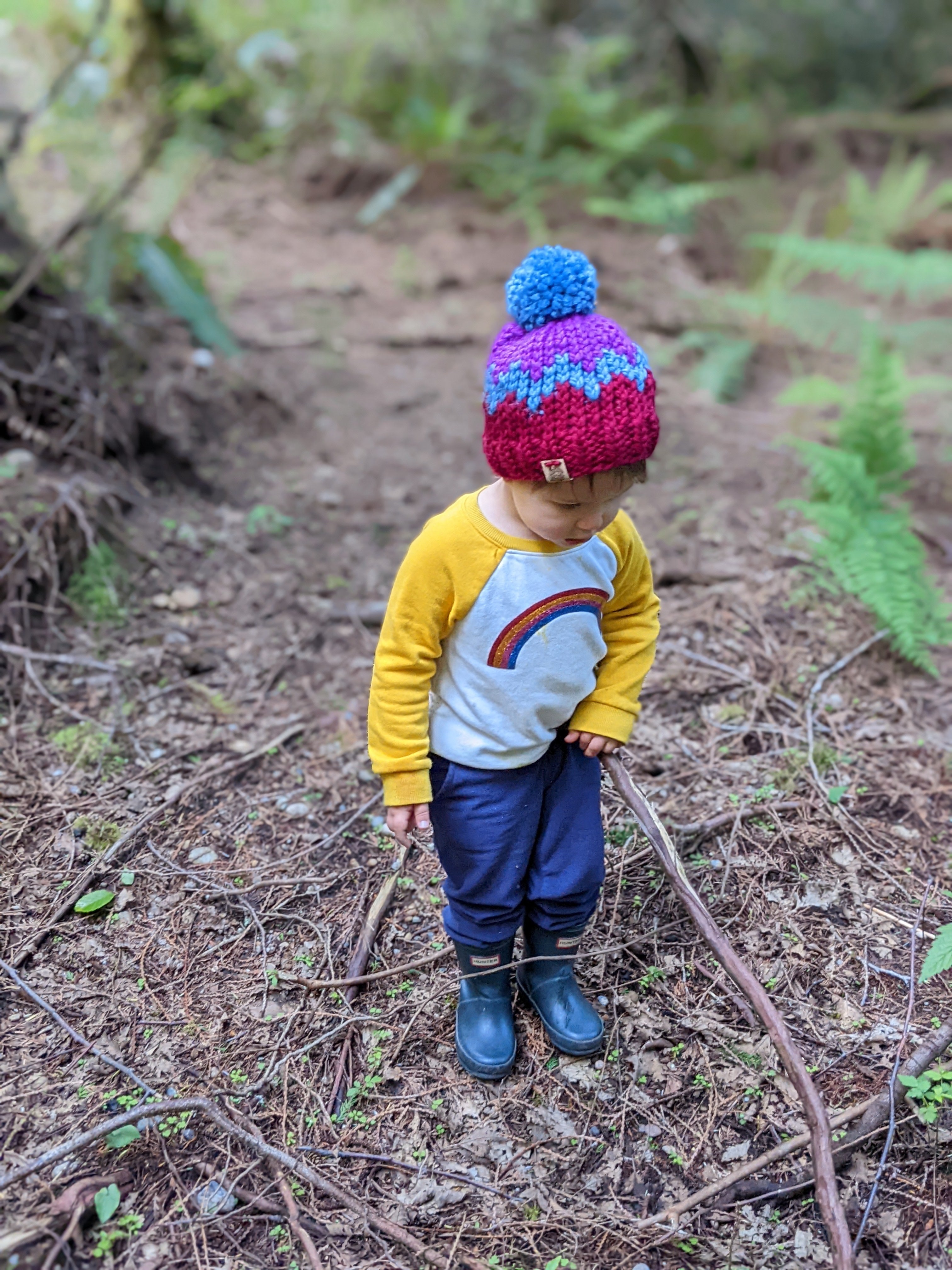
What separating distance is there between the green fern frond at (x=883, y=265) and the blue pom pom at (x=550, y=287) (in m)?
3.70

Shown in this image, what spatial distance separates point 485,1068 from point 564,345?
1559 millimetres

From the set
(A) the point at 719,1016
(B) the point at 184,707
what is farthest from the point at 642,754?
(B) the point at 184,707

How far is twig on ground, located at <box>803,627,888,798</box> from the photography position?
8.38ft

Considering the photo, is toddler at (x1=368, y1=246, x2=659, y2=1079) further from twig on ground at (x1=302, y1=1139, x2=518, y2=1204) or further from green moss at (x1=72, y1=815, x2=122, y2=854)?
green moss at (x1=72, y1=815, x2=122, y2=854)

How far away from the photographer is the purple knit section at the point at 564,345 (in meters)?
1.50

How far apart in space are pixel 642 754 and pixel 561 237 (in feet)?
16.8

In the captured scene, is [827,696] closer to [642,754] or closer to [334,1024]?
[642,754]

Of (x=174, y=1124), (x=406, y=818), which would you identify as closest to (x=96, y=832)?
(x=174, y=1124)

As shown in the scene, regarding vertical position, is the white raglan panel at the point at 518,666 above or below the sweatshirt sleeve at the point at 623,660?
above

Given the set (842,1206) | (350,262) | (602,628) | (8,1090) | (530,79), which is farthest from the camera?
(530,79)

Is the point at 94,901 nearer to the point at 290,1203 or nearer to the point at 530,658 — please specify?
the point at 290,1203

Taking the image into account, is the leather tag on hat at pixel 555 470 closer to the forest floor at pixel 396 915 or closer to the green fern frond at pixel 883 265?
the forest floor at pixel 396 915

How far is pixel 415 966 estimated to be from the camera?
2145 mm

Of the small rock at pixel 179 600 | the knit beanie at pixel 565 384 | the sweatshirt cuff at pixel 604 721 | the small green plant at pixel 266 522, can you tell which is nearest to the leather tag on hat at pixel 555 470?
the knit beanie at pixel 565 384
